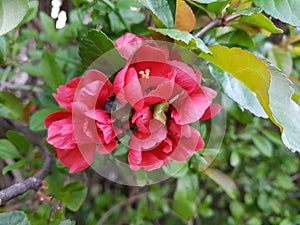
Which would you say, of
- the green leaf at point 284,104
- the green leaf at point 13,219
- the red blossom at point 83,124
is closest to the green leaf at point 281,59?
the green leaf at point 284,104

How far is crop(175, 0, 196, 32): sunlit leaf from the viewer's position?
485 mm

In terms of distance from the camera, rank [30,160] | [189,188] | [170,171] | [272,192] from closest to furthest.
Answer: [170,171] < [30,160] < [189,188] < [272,192]

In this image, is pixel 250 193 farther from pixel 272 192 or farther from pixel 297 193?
pixel 297 193

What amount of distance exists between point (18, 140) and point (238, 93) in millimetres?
377

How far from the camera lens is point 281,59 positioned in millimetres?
777

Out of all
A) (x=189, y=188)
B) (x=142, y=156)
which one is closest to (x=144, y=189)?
(x=189, y=188)

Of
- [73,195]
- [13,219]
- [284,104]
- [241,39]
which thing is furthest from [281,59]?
[13,219]

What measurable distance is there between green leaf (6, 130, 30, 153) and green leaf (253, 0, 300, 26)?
43 cm

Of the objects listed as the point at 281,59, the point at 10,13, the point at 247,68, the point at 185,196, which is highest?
the point at 10,13

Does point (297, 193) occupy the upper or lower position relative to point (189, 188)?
lower

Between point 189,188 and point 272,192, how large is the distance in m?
0.30

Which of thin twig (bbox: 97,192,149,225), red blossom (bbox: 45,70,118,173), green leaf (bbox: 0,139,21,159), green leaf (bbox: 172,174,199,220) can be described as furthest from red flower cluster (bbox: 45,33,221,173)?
thin twig (bbox: 97,192,149,225)

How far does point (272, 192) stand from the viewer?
1.11m

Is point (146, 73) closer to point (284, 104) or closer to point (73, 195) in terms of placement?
point (284, 104)
